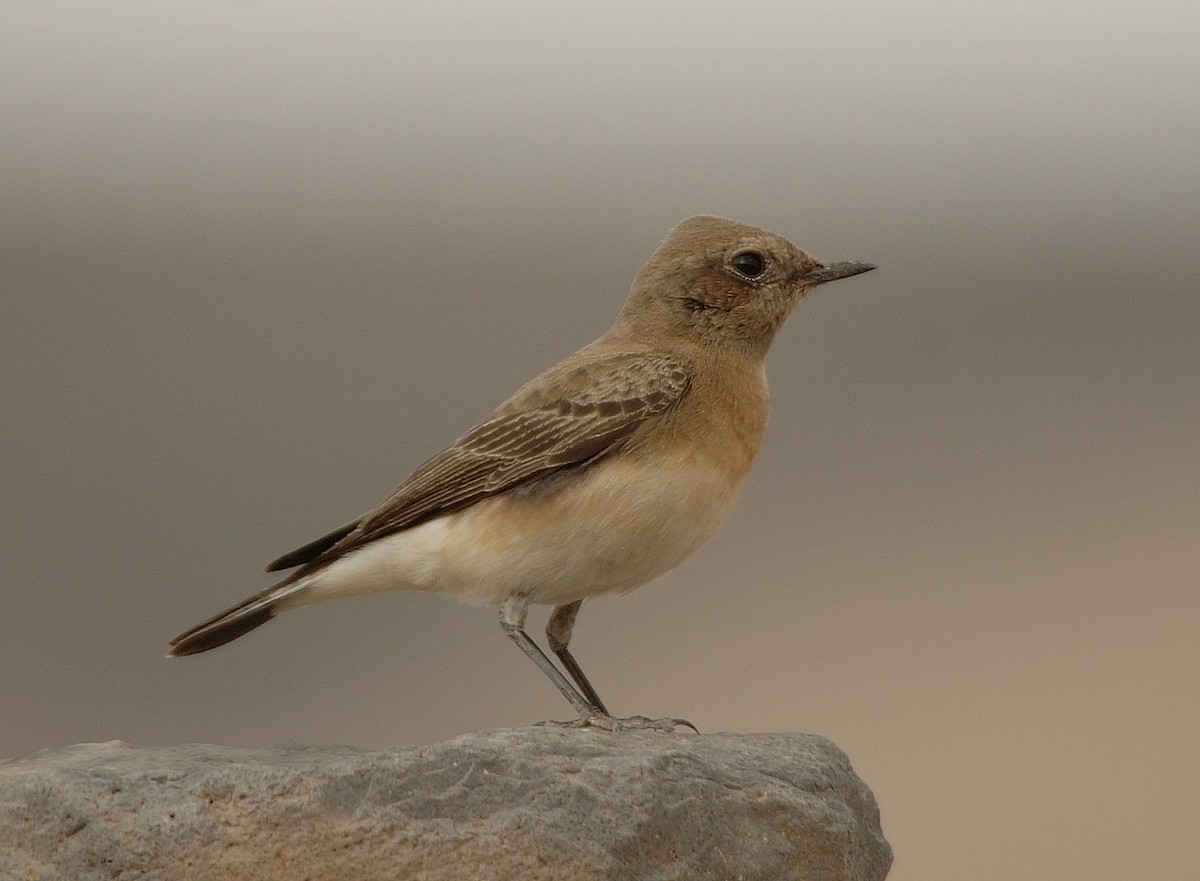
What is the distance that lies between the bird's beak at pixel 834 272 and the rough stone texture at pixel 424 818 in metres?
2.95

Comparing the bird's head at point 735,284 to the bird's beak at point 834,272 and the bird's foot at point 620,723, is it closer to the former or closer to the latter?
the bird's beak at point 834,272

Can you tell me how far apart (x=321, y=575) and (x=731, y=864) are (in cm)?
284

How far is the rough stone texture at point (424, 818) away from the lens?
229 inches

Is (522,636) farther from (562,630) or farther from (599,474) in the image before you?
(599,474)

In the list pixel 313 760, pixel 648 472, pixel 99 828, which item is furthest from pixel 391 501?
pixel 99 828

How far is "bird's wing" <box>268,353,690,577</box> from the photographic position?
7.67 meters

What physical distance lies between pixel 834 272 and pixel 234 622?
3.51 meters

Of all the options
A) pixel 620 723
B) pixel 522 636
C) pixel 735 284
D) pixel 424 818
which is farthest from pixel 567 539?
pixel 424 818

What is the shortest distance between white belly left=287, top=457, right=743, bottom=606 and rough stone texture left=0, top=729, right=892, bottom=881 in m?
1.41

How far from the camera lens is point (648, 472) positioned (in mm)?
7461

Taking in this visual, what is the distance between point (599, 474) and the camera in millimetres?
7531

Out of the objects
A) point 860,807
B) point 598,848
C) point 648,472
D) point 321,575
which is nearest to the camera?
point 598,848

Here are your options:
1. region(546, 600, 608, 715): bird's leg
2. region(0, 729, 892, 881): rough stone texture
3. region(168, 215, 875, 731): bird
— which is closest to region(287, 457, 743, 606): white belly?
region(168, 215, 875, 731): bird

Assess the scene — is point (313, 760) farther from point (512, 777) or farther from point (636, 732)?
point (636, 732)
